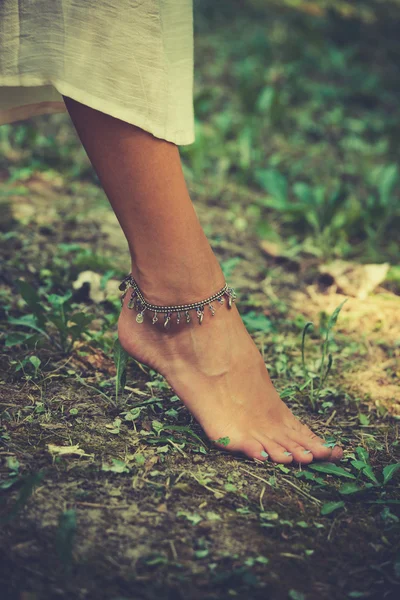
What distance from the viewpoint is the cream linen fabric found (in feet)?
4.02

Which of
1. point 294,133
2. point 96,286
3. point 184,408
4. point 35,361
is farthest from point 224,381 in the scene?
point 294,133

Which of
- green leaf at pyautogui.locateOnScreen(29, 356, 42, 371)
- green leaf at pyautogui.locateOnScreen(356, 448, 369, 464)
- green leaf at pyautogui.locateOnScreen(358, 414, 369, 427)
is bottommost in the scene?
green leaf at pyautogui.locateOnScreen(358, 414, 369, 427)

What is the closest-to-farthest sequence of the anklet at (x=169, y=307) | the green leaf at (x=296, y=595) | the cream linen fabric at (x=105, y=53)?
the green leaf at (x=296, y=595) < the cream linen fabric at (x=105, y=53) < the anklet at (x=169, y=307)

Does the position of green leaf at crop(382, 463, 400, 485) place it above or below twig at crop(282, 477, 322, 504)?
above

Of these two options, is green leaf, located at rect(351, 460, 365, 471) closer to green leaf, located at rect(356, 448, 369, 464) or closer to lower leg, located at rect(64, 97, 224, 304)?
green leaf, located at rect(356, 448, 369, 464)

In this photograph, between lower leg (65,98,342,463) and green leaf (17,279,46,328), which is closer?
lower leg (65,98,342,463)

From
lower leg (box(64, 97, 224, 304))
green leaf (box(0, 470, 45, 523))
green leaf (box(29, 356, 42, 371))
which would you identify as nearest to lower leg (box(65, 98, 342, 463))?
lower leg (box(64, 97, 224, 304))

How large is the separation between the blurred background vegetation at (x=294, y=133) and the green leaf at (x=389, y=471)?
1298 millimetres

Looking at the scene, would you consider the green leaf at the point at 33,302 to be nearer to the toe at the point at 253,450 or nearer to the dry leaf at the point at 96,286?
the dry leaf at the point at 96,286

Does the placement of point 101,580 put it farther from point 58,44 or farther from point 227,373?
point 58,44

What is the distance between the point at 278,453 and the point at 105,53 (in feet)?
3.04

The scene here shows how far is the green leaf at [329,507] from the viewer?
126 cm

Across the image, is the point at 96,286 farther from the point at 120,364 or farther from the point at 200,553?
the point at 200,553

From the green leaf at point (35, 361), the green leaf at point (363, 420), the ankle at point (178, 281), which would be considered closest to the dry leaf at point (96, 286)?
the green leaf at point (35, 361)
